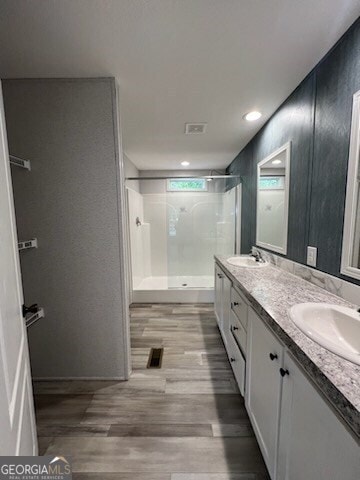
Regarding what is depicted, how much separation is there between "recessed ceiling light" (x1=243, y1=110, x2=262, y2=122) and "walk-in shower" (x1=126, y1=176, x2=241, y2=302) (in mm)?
1292

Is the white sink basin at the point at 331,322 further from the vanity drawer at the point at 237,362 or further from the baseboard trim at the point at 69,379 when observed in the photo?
the baseboard trim at the point at 69,379


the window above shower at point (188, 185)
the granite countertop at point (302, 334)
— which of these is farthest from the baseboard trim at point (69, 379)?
the window above shower at point (188, 185)

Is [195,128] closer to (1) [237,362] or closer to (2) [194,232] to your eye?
(2) [194,232]

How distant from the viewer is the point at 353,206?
114 centimetres

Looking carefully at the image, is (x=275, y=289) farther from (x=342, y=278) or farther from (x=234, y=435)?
(x=234, y=435)

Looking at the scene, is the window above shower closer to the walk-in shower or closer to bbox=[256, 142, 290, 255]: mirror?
the walk-in shower

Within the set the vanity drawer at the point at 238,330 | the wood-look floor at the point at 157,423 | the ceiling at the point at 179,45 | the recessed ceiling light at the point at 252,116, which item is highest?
the ceiling at the point at 179,45

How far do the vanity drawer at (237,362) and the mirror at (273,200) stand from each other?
90cm

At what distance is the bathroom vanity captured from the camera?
0.58 meters

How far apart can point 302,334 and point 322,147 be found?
3.92ft

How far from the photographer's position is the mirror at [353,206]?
3.63 feet

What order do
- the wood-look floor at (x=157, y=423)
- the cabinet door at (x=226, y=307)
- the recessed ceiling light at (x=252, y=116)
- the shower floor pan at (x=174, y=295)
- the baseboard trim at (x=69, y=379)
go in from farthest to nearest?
the shower floor pan at (x=174, y=295), the recessed ceiling light at (x=252, y=116), the cabinet door at (x=226, y=307), the baseboard trim at (x=69, y=379), the wood-look floor at (x=157, y=423)

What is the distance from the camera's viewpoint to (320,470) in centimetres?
66

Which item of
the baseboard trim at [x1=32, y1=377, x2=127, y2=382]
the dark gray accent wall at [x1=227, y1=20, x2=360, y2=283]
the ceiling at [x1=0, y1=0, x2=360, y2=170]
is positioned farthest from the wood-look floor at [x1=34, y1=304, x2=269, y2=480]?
the ceiling at [x1=0, y1=0, x2=360, y2=170]
